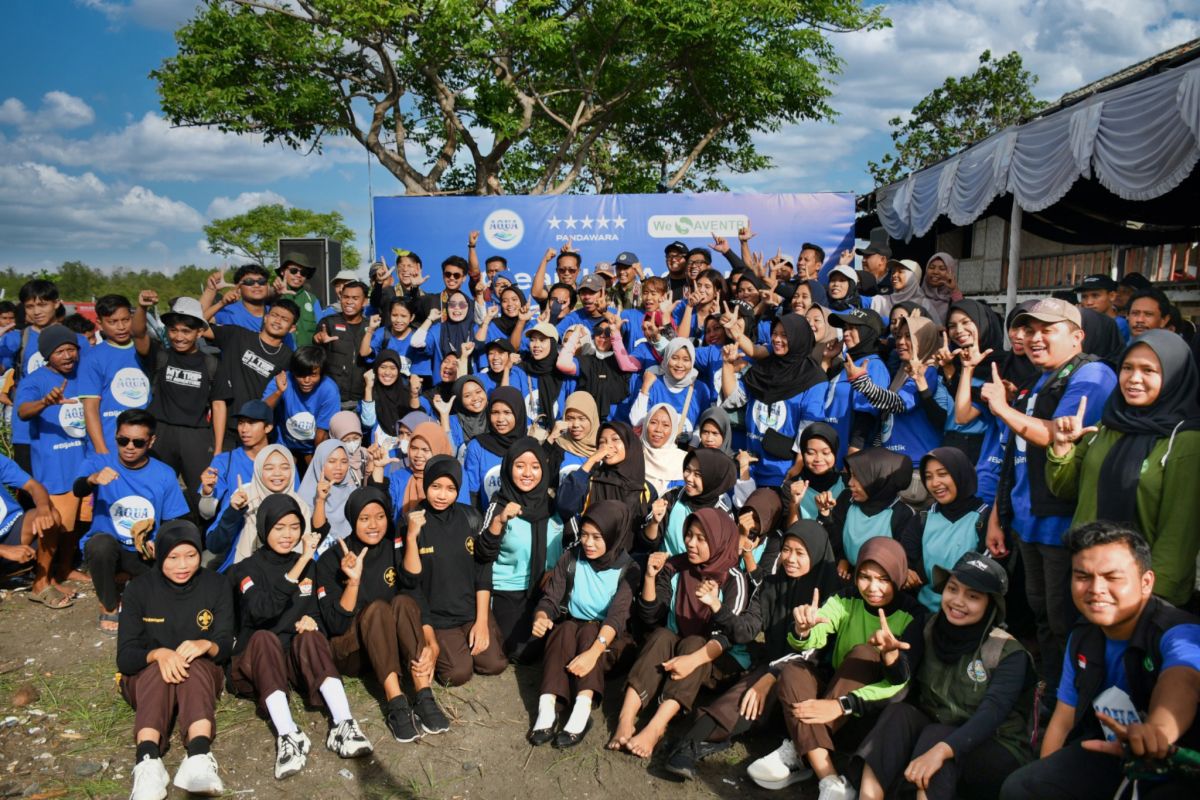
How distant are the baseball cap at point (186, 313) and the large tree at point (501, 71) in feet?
31.2

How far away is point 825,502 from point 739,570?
0.72 metres

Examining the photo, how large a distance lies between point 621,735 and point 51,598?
385cm

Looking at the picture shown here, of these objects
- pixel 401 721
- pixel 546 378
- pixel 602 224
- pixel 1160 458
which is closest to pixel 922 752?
pixel 1160 458

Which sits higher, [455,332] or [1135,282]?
[1135,282]

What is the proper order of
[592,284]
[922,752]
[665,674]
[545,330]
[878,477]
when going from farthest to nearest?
1. [592,284]
2. [545,330]
3. [878,477]
4. [665,674]
5. [922,752]

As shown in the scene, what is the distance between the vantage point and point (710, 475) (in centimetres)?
425

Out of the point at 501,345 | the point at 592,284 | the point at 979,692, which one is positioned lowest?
the point at 979,692

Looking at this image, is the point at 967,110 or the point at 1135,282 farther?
the point at 967,110

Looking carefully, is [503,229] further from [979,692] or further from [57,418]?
[979,692]

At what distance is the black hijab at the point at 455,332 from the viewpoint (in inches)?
252

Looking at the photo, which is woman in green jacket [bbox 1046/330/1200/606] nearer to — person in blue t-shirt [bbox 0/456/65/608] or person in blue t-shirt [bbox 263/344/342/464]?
person in blue t-shirt [bbox 263/344/342/464]

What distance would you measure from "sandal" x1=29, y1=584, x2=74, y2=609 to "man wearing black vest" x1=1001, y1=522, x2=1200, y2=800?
5217 mm

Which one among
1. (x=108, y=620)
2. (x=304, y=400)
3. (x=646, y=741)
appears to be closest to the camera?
(x=646, y=741)

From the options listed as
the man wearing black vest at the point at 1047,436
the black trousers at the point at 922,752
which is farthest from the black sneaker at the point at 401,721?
the man wearing black vest at the point at 1047,436
